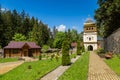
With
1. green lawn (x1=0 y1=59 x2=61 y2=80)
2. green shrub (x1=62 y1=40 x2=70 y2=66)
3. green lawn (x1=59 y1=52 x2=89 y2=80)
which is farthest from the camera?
green shrub (x1=62 y1=40 x2=70 y2=66)

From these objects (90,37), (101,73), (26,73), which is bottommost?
(26,73)

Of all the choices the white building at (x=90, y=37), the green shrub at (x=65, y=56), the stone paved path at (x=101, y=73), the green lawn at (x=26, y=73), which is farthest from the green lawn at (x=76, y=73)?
the white building at (x=90, y=37)

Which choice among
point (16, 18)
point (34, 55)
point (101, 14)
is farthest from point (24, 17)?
point (101, 14)

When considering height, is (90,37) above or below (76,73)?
above

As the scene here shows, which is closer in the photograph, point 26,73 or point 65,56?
point 26,73

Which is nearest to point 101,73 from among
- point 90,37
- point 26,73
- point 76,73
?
point 76,73

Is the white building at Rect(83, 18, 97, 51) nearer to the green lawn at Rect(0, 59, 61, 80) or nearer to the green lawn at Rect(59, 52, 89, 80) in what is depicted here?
the green lawn at Rect(0, 59, 61, 80)

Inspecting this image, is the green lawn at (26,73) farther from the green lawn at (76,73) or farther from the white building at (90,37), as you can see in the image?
the white building at (90,37)

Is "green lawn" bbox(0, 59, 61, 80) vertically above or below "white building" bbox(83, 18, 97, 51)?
below

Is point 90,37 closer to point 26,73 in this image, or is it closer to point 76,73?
point 26,73

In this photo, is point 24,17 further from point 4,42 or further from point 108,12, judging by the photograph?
point 108,12

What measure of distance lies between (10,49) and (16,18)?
122 ft

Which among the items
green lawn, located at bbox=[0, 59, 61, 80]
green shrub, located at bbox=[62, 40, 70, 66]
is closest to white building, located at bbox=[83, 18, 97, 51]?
green shrub, located at bbox=[62, 40, 70, 66]

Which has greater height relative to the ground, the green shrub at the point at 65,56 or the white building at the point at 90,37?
the white building at the point at 90,37
